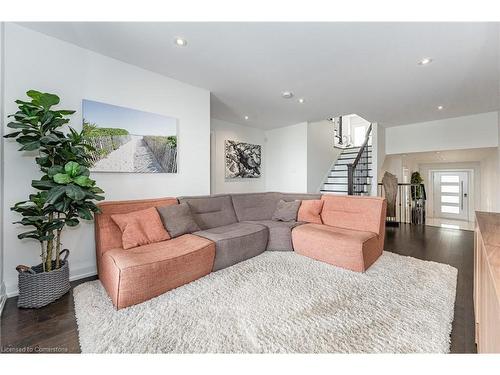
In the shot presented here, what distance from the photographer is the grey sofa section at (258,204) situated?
3412 millimetres

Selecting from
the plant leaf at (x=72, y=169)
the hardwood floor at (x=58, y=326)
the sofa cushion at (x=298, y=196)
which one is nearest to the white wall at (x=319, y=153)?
the sofa cushion at (x=298, y=196)

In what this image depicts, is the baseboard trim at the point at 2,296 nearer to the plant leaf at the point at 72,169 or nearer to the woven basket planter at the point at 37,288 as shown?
the woven basket planter at the point at 37,288

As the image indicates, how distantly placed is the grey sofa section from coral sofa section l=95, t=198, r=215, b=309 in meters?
1.10

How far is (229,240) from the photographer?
2.46 meters

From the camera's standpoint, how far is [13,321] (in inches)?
62.2

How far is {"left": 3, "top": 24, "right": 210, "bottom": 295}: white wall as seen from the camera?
1936mm

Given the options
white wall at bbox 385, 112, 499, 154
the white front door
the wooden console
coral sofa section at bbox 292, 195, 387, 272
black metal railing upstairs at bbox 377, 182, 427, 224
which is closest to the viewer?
the wooden console

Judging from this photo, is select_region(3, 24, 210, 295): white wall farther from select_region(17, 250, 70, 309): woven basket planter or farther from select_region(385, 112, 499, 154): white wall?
select_region(385, 112, 499, 154): white wall

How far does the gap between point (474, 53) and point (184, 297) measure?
387 cm

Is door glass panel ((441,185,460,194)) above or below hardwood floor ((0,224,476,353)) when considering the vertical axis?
above

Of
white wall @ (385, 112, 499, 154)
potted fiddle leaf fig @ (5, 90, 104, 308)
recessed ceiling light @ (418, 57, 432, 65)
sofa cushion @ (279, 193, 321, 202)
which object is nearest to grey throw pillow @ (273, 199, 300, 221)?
sofa cushion @ (279, 193, 321, 202)
